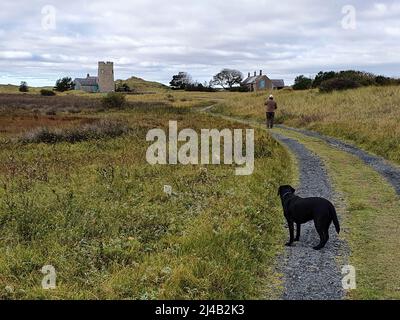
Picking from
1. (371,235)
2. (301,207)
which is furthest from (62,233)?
(371,235)

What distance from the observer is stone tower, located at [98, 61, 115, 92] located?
134 metres

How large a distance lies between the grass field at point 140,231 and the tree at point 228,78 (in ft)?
422

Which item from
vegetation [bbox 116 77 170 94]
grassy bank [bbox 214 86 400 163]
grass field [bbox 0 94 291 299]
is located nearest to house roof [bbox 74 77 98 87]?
vegetation [bbox 116 77 170 94]

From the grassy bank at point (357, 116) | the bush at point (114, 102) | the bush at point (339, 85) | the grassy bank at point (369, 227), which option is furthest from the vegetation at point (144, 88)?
the grassy bank at point (369, 227)

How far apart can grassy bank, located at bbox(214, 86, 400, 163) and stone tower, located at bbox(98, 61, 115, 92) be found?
306ft

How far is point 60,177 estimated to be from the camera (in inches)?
508

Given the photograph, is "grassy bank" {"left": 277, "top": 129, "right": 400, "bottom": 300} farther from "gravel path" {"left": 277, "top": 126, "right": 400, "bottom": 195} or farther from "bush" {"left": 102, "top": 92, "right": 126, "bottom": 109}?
"bush" {"left": 102, "top": 92, "right": 126, "bottom": 109}

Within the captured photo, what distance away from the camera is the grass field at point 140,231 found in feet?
19.3

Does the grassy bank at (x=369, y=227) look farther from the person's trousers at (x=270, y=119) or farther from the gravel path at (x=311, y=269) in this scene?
the person's trousers at (x=270, y=119)

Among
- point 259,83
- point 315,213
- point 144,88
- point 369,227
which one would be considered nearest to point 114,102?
point 369,227

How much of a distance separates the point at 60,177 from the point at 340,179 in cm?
851

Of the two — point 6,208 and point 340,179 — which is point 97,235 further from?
point 340,179

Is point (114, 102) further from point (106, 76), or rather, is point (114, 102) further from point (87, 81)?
point (87, 81)
